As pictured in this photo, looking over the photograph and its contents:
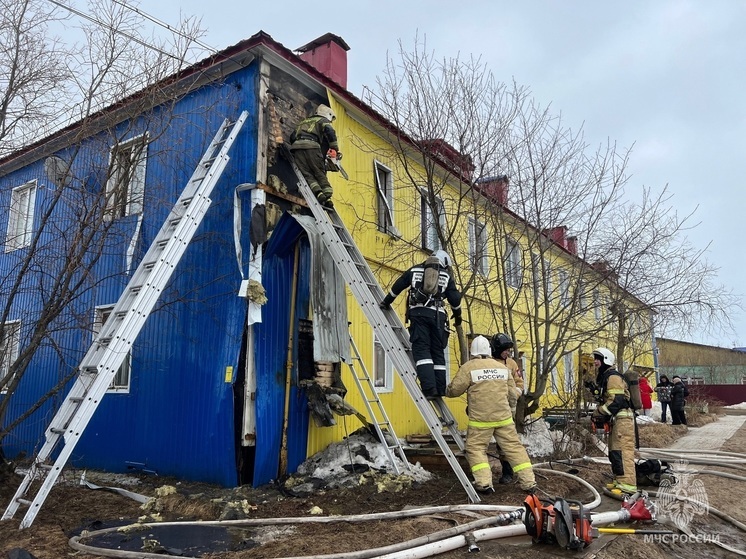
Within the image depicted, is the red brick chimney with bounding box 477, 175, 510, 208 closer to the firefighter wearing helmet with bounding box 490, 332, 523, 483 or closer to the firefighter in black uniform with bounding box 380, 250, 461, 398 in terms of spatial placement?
the firefighter in black uniform with bounding box 380, 250, 461, 398

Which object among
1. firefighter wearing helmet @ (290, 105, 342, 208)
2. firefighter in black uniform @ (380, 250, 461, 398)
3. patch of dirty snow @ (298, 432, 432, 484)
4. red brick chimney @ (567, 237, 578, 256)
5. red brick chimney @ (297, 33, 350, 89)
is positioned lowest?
patch of dirty snow @ (298, 432, 432, 484)

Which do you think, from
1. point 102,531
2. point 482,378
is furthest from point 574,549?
point 102,531

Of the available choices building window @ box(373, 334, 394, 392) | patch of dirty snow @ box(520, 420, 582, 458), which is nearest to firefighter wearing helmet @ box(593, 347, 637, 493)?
patch of dirty snow @ box(520, 420, 582, 458)

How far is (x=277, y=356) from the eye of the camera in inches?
297

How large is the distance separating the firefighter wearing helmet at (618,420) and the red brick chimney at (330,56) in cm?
681

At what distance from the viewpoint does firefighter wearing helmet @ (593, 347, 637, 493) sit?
6613 mm

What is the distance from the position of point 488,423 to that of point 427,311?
60.9 inches

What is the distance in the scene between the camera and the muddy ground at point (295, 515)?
452 cm

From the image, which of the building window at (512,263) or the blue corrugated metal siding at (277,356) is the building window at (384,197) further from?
the blue corrugated metal siding at (277,356)

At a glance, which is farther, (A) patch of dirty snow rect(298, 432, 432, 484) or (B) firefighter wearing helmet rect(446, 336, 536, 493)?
(A) patch of dirty snow rect(298, 432, 432, 484)

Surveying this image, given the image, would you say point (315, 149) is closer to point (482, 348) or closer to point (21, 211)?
point (482, 348)

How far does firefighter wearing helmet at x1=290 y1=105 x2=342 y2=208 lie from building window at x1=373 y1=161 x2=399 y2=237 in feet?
7.90

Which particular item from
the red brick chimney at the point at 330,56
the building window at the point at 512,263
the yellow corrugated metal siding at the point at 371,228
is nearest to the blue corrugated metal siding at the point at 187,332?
the yellow corrugated metal siding at the point at 371,228

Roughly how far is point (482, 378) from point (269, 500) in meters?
2.96
